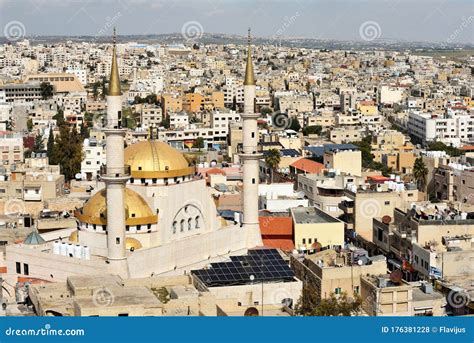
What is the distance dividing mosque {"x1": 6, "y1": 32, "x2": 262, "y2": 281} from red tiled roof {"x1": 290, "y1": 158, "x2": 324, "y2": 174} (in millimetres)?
7446

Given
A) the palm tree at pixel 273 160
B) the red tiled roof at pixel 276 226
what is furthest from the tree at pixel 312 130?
the red tiled roof at pixel 276 226

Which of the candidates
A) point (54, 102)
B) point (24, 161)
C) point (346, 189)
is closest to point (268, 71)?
point (54, 102)

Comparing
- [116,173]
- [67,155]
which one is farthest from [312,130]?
[116,173]

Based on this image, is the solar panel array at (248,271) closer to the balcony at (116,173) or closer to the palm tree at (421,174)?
the balcony at (116,173)

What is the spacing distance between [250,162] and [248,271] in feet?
7.87

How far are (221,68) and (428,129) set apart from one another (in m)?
34.7

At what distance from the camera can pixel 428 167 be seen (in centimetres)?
2053

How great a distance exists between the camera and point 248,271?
11469mm

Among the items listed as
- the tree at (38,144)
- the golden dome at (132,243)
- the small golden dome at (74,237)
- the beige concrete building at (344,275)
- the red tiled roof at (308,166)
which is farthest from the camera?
the tree at (38,144)

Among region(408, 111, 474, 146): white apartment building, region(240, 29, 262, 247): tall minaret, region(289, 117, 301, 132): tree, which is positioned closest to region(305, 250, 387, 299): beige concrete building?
region(240, 29, 262, 247): tall minaret

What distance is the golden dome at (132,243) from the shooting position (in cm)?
1148

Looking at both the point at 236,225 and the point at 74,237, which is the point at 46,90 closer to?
the point at 236,225

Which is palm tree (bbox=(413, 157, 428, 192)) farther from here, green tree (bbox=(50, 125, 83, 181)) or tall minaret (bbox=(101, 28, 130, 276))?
tall minaret (bbox=(101, 28, 130, 276))

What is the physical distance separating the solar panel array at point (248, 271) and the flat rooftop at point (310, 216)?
251cm
